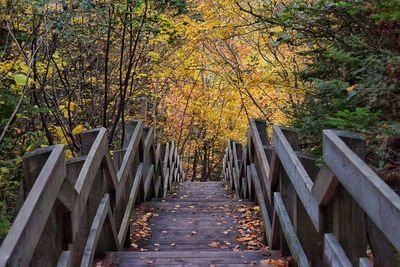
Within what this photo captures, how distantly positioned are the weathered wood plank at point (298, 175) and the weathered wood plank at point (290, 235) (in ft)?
1.30

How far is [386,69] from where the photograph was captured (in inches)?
165

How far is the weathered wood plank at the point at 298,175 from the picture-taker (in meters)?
2.92

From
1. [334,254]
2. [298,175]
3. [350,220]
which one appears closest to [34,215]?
[334,254]

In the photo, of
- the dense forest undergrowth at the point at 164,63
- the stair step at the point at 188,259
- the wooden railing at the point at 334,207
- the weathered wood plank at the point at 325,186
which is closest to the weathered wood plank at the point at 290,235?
the wooden railing at the point at 334,207

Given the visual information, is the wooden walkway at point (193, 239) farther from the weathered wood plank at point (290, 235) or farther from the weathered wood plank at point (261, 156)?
the weathered wood plank at point (261, 156)

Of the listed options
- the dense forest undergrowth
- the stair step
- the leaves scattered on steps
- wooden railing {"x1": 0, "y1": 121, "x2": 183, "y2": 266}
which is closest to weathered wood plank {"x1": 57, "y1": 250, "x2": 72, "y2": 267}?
wooden railing {"x1": 0, "y1": 121, "x2": 183, "y2": 266}

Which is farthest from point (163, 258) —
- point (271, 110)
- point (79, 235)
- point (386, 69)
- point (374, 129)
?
point (271, 110)

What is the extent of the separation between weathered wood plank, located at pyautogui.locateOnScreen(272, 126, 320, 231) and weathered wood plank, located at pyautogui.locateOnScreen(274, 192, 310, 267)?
0.40 metres

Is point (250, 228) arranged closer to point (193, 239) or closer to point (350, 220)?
point (193, 239)

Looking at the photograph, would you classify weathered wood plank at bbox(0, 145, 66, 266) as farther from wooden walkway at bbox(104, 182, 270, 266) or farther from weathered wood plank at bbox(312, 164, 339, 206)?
wooden walkway at bbox(104, 182, 270, 266)

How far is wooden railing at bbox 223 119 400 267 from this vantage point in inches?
77.5

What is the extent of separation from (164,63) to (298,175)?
8.66 metres

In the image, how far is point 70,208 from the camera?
2.83 meters

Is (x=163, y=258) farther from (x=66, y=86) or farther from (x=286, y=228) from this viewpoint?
(x=66, y=86)
